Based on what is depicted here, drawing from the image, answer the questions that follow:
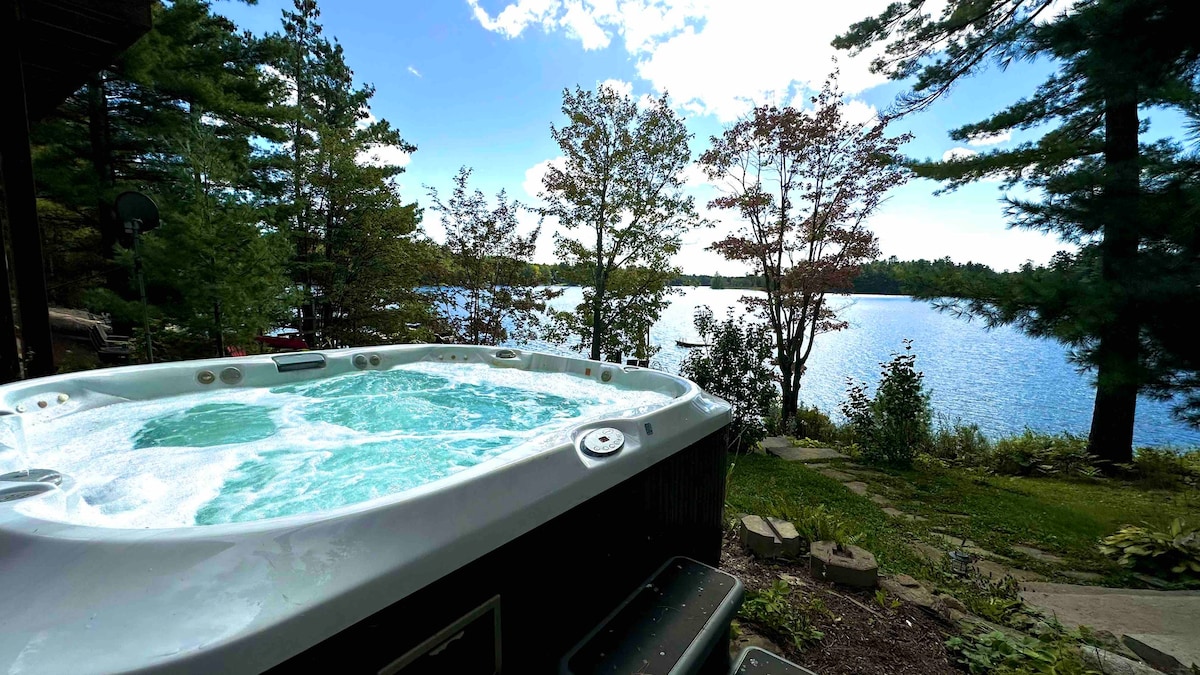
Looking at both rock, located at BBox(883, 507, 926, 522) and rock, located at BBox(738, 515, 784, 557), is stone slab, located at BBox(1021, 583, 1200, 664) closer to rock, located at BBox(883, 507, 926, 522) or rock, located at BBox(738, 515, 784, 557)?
rock, located at BBox(883, 507, 926, 522)

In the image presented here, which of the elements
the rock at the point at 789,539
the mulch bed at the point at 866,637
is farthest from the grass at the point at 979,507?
the mulch bed at the point at 866,637

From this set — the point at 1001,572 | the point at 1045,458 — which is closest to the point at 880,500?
the point at 1001,572

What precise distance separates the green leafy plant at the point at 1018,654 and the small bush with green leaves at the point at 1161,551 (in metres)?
1.41

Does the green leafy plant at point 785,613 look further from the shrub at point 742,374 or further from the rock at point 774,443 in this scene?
the rock at point 774,443

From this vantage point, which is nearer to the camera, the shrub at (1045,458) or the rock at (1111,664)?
the rock at (1111,664)

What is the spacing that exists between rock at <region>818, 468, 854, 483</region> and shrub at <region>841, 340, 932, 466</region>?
1.87 feet

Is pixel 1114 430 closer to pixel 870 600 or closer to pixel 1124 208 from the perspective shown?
pixel 1124 208

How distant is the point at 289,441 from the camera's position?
1.95m

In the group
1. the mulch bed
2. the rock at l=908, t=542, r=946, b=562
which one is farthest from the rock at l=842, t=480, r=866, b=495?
the mulch bed

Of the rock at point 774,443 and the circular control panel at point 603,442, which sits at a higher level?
the circular control panel at point 603,442

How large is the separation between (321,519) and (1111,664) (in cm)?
228

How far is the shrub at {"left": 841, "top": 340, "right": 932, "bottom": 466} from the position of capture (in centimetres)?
418

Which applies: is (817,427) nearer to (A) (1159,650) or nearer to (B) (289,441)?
(A) (1159,650)

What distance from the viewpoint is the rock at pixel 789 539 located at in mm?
2188
